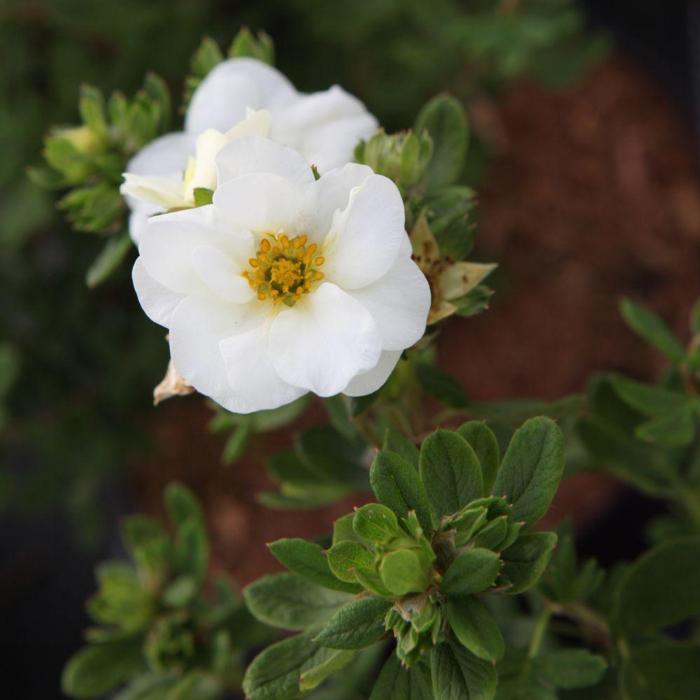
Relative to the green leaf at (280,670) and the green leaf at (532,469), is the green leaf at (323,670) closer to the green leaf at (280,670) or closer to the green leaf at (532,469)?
the green leaf at (280,670)

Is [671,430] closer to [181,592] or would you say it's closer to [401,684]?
[401,684]

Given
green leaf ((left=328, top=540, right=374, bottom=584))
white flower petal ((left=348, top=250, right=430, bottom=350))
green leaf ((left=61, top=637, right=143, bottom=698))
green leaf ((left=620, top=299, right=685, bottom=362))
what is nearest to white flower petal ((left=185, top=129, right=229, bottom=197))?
white flower petal ((left=348, top=250, right=430, bottom=350))

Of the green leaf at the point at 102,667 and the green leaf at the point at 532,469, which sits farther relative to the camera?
the green leaf at the point at 102,667

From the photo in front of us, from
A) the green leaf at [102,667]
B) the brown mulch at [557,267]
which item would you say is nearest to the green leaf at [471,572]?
the green leaf at [102,667]

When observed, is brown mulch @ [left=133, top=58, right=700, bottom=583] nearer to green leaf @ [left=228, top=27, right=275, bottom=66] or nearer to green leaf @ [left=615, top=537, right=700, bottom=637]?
green leaf @ [left=615, top=537, right=700, bottom=637]

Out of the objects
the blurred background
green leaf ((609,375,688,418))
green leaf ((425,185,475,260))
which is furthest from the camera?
the blurred background
